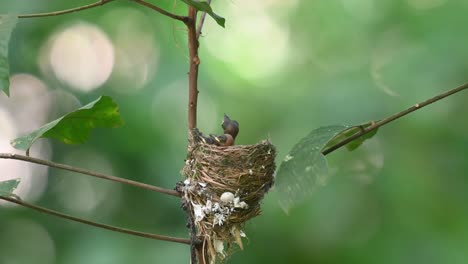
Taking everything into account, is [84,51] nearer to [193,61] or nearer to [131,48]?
[131,48]

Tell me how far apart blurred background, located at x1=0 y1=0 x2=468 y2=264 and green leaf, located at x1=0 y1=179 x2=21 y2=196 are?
1316 mm

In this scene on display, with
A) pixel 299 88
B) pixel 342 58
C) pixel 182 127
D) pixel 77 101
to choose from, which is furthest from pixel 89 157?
pixel 342 58

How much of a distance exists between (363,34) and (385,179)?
0.67 meters

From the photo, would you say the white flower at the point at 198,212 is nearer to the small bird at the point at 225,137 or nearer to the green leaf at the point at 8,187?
the small bird at the point at 225,137

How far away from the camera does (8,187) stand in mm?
1043

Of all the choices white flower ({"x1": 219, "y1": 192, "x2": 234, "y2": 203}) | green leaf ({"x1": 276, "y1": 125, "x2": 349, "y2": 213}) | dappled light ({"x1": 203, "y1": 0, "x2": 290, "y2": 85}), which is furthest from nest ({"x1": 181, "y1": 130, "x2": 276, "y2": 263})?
dappled light ({"x1": 203, "y1": 0, "x2": 290, "y2": 85})

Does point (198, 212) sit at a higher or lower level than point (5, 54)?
lower

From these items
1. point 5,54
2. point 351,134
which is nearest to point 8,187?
point 5,54

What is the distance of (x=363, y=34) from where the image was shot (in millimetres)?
2912

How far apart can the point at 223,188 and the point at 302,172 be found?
36 centimetres

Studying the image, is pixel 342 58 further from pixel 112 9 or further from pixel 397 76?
pixel 112 9

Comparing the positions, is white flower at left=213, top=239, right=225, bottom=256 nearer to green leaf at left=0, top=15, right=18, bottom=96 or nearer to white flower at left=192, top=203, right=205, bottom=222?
white flower at left=192, top=203, right=205, bottom=222

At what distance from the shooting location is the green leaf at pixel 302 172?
91 centimetres

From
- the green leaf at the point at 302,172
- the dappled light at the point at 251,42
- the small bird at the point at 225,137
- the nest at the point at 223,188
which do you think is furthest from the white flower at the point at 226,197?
the dappled light at the point at 251,42
